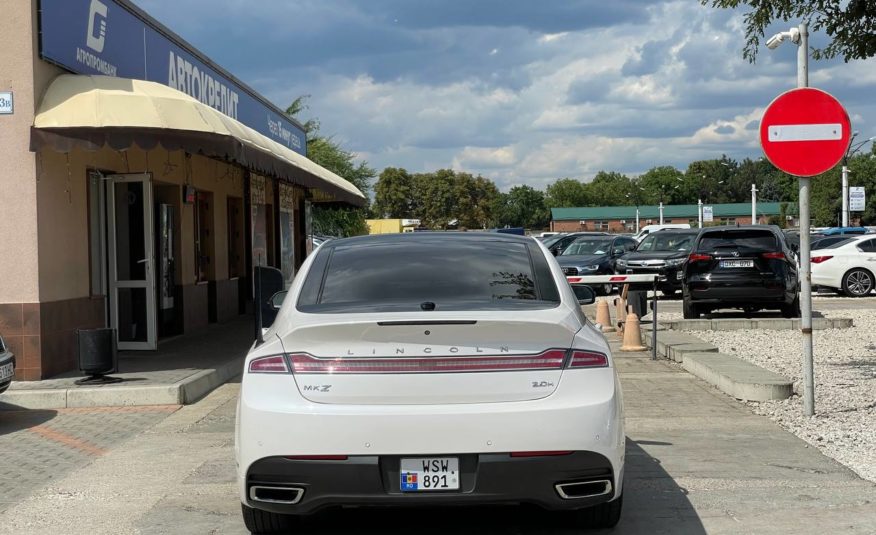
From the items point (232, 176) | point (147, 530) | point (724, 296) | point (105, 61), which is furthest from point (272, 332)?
point (232, 176)

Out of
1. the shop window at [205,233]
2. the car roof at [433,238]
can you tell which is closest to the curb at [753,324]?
the shop window at [205,233]

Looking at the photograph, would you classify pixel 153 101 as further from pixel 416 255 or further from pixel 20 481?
pixel 416 255

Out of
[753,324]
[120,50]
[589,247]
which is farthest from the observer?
[589,247]

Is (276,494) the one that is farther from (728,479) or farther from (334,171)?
(334,171)

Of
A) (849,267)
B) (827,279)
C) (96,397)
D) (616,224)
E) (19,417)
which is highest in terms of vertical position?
(616,224)

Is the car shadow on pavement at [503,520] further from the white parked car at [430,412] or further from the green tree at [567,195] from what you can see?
the green tree at [567,195]

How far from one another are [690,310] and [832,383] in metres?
→ 7.52

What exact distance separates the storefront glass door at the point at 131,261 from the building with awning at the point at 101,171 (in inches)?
0.7

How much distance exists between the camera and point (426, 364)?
188 inches

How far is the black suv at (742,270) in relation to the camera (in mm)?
17344

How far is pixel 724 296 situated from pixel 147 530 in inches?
533

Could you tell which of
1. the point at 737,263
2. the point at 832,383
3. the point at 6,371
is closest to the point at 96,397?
the point at 6,371

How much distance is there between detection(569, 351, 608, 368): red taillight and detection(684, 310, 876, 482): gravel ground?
281 centimetres

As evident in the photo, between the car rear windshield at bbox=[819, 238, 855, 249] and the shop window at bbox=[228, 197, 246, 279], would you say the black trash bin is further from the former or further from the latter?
the car rear windshield at bbox=[819, 238, 855, 249]
